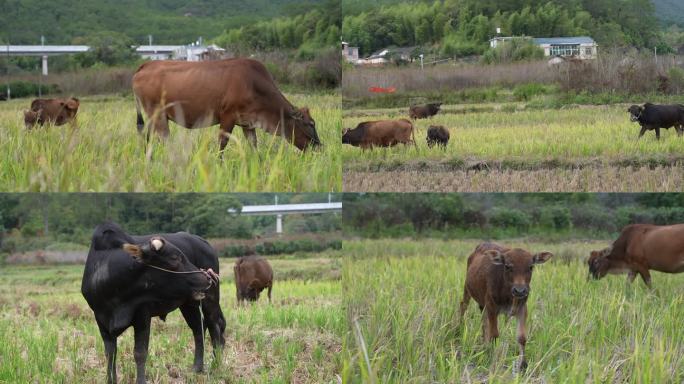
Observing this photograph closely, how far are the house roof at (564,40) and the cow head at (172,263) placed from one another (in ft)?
15.2

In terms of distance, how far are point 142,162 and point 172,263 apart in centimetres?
71

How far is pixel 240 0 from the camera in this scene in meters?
5.45

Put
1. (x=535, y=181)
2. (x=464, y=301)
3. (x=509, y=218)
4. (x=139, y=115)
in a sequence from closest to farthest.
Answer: (x=139, y=115) < (x=464, y=301) < (x=535, y=181) < (x=509, y=218)

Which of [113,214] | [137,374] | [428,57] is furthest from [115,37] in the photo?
[428,57]

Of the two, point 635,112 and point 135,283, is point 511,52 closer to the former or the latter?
point 635,112

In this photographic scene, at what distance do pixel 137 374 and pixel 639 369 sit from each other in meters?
2.42

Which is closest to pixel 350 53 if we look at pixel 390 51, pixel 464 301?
pixel 390 51

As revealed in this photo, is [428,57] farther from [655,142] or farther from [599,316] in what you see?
[599,316]

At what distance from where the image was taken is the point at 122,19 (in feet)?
17.2

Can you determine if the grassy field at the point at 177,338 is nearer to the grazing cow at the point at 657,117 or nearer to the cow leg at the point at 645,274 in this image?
the cow leg at the point at 645,274

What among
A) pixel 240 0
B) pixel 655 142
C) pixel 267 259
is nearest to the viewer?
pixel 240 0

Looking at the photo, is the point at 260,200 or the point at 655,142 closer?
the point at 260,200

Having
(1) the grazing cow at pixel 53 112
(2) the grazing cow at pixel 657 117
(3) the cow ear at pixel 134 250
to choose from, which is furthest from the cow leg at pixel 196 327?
(2) the grazing cow at pixel 657 117

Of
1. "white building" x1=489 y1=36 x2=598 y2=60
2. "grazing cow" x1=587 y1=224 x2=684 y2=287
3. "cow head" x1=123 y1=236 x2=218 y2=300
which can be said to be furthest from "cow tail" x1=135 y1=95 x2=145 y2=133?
"grazing cow" x1=587 y1=224 x2=684 y2=287
